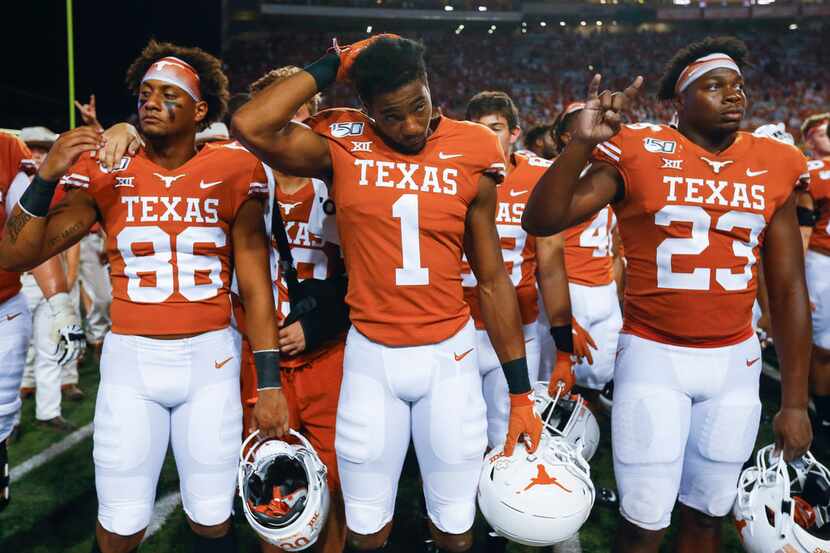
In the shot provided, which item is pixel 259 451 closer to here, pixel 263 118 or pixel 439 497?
pixel 439 497

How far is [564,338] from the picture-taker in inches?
112

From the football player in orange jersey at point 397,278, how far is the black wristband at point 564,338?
0.77m

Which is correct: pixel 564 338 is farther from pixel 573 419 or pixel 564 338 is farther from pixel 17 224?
pixel 17 224

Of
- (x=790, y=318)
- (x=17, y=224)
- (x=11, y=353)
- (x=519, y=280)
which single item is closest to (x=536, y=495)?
(x=790, y=318)

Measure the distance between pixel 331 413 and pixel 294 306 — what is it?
48cm

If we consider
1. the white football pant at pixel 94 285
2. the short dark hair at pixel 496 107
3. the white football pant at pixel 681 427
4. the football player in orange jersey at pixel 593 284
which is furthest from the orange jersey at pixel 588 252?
the white football pant at pixel 94 285

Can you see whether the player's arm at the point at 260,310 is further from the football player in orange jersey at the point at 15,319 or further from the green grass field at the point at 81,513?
the green grass field at the point at 81,513

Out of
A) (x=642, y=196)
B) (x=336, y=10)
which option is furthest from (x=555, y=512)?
(x=336, y=10)

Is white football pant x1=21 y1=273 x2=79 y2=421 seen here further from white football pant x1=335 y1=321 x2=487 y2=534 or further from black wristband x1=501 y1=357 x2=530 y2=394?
black wristband x1=501 y1=357 x2=530 y2=394

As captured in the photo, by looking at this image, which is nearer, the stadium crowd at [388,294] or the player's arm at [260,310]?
the stadium crowd at [388,294]

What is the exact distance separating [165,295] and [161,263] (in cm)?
12

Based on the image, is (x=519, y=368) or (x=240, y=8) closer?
(x=519, y=368)

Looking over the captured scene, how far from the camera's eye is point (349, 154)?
6.73 feet

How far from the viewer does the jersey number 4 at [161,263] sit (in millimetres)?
2217
